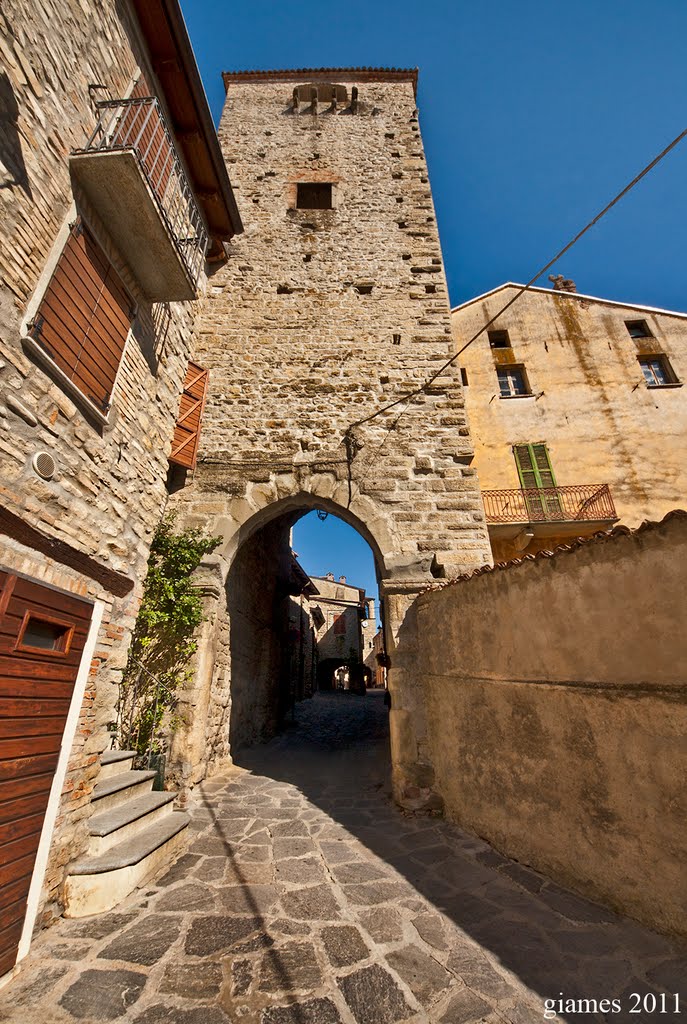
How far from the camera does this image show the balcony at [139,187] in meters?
3.62

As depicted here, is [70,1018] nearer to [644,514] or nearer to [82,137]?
[82,137]

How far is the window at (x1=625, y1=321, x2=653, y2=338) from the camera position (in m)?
12.5

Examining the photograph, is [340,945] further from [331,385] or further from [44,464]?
[331,385]

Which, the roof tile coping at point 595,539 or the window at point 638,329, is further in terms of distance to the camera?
the window at point 638,329

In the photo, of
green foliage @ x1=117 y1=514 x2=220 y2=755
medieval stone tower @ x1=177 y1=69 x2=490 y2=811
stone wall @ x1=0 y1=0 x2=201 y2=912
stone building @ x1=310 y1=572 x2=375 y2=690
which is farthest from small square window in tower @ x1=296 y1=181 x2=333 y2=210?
stone building @ x1=310 y1=572 x2=375 y2=690

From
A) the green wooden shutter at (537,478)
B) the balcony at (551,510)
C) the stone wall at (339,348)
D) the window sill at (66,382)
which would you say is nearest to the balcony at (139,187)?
the window sill at (66,382)

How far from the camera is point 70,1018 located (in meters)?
1.94

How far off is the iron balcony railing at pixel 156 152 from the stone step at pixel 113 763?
17.0ft

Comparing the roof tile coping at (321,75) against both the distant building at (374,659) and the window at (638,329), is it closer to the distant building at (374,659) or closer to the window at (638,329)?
the window at (638,329)

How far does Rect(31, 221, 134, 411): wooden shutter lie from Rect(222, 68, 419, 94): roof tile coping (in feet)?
42.5

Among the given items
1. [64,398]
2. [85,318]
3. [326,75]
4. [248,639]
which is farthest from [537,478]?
[326,75]

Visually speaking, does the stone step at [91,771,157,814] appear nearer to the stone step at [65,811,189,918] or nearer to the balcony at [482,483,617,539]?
the stone step at [65,811,189,918]

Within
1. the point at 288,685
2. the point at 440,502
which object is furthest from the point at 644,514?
the point at 288,685

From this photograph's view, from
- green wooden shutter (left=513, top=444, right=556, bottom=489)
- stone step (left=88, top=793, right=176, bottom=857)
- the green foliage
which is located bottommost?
stone step (left=88, top=793, right=176, bottom=857)
